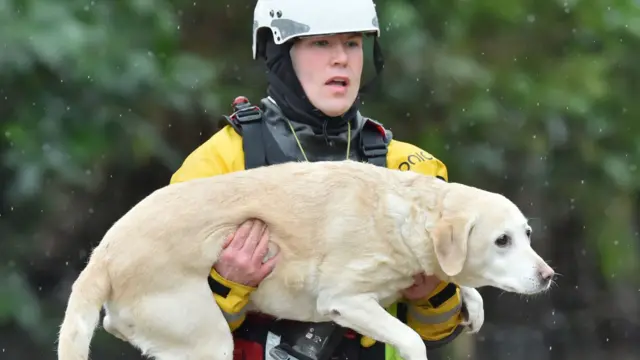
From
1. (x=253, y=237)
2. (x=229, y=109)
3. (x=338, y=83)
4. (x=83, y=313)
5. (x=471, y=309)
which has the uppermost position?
(x=338, y=83)

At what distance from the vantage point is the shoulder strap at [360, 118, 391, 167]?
322 cm

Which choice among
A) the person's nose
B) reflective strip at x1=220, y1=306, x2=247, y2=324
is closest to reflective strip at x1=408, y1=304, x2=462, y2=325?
reflective strip at x1=220, y1=306, x2=247, y2=324

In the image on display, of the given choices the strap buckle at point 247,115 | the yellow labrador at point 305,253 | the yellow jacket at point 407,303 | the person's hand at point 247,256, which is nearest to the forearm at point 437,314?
the yellow jacket at point 407,303

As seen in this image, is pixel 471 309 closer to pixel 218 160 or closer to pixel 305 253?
pixel 305 253

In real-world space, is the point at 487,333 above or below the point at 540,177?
below

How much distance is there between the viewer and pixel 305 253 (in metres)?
2.79

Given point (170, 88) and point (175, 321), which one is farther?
point (170, 88)

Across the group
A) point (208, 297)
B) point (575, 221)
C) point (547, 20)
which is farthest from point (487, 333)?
point (208, 297)

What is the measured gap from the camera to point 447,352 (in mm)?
6980

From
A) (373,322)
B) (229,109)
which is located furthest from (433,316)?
(229,109)

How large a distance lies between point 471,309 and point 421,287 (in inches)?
9.8

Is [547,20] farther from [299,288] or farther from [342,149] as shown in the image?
[299,288]

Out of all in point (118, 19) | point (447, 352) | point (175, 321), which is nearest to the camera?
point (175, 321)

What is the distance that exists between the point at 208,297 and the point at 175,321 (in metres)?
0.12
